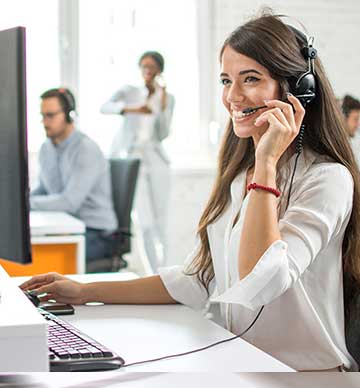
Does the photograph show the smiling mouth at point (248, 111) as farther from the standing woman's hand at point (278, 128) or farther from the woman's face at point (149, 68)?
the woman's face at point (149, 68)

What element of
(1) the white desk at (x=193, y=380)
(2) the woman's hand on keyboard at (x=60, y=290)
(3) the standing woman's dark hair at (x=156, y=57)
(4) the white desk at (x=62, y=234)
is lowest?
(4) the white desk at (x=62, y=234)

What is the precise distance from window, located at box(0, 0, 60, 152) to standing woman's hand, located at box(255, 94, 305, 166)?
12.0 feet

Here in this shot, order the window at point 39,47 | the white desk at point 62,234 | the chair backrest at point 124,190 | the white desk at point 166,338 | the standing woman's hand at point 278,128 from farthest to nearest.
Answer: the window at point 39,47 → the chair backrest at point 124,190 → the white desk at point 62,234 → the standing woman's hand at point 278,128 → the white desk at point 166,338

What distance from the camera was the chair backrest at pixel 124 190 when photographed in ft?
11.2

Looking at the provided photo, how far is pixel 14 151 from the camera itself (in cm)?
98

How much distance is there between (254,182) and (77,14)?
3853 millimetres

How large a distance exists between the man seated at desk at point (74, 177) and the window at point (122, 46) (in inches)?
50.8

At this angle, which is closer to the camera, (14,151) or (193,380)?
(193,380)

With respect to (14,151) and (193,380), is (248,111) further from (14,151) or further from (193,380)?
(193,380)

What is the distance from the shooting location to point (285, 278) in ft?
4.00

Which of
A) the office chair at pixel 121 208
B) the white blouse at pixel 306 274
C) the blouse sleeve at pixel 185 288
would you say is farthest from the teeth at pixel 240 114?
the office chair at pixel 121 208

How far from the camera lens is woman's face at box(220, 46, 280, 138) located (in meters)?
1.44

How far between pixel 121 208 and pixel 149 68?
5.28ft

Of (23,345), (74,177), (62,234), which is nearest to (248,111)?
(23,345)
